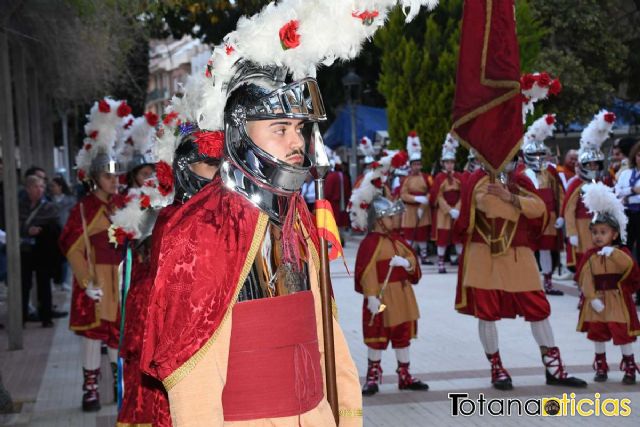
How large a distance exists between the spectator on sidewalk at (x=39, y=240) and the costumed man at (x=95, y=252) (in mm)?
4433

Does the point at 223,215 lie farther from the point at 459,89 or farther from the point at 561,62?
the point at 561,62

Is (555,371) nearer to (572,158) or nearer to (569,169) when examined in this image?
(572,158)

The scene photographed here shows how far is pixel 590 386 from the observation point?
8.42 metres

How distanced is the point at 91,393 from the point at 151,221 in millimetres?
2198

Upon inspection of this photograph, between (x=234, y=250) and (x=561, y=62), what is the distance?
24643 millimetres

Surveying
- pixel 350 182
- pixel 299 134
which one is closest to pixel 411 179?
pixel 350 182

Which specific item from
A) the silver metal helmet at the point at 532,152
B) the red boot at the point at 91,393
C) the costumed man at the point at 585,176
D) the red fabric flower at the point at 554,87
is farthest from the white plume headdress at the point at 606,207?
the red boot at the point at 91,393

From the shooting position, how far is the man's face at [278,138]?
3.55 m

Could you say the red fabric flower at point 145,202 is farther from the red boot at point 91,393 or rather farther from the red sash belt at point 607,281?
the red sash belt at point 607,281

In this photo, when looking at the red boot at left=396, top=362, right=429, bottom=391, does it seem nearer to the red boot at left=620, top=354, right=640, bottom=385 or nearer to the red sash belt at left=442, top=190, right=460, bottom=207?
the red boot at left=620, top=354, right=640, bottom=385

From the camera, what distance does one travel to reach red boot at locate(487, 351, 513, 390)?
332 inches

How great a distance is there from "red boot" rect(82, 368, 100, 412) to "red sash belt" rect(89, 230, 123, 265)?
38.7 inches

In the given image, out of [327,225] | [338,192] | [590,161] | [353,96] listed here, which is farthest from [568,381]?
[353,96]

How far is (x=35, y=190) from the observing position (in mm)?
13195
